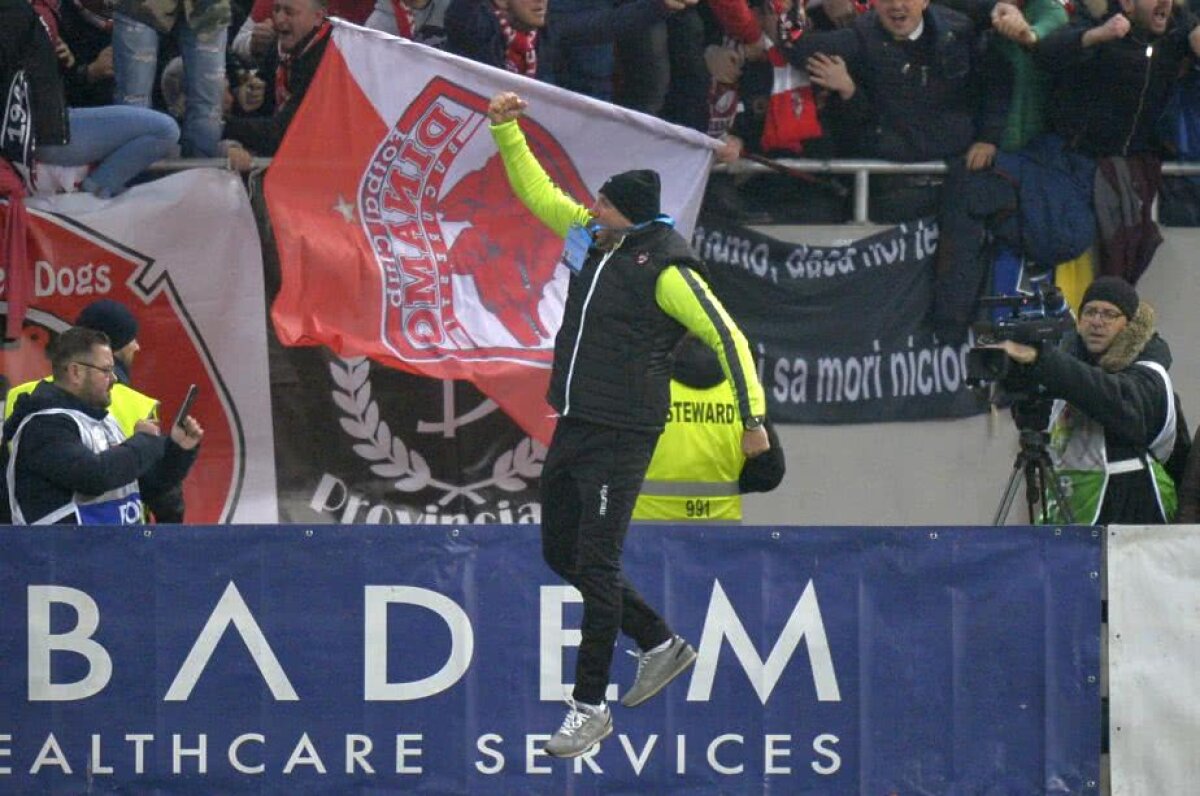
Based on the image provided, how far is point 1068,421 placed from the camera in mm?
8891

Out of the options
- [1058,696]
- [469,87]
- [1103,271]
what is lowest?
[1058,696]

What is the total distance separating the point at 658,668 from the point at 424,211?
125 inches

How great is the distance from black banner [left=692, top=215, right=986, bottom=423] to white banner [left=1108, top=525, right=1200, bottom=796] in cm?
267

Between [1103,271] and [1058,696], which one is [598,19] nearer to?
[1103,271]

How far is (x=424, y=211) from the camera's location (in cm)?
1008

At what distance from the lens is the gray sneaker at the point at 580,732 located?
24.4 feet

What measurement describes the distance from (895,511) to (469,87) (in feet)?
9.74

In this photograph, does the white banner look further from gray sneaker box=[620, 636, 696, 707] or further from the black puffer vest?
the black puffer vest

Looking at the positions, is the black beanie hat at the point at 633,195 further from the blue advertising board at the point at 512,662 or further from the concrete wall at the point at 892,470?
the concrete wall at the point at 892,470

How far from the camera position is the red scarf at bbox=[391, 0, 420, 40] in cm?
1045

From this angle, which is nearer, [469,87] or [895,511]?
[469,87]

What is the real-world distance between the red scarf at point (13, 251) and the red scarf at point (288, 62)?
1281 mm

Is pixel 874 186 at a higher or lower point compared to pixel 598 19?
lower

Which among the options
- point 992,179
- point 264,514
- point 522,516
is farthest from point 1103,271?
point 264,514
